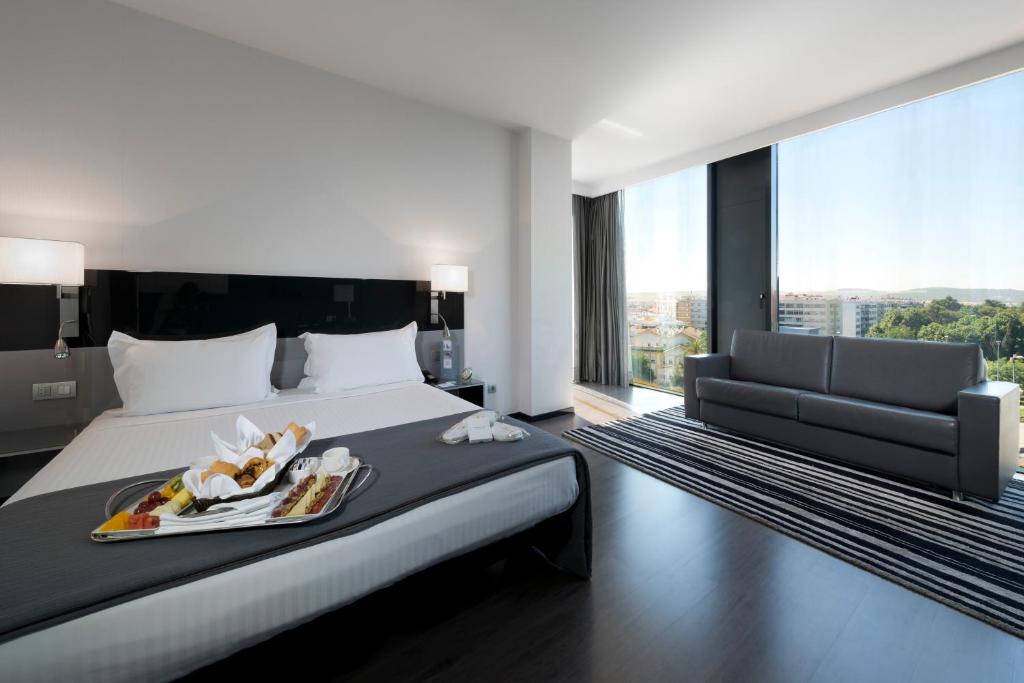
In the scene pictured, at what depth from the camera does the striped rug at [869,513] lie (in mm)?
1739

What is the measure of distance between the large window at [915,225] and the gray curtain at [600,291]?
1.99 metres

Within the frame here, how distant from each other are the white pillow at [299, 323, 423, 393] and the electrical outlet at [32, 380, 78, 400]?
3.86 feet

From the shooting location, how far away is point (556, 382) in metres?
4.42

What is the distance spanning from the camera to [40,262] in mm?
2115

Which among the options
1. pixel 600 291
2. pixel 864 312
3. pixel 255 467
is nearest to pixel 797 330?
pixel 864 312

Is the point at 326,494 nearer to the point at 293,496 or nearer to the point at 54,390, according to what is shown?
the point at 293,496

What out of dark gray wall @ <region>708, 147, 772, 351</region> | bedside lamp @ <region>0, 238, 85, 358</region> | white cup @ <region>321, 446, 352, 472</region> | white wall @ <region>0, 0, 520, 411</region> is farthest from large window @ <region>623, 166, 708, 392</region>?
bedside lamp @ <region>0, 238, 85, 358</region>

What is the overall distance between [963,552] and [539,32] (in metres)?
3.63

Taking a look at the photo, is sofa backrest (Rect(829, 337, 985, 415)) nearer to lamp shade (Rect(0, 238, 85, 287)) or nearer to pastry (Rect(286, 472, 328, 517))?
pastry (Rect(286, 472, 328, 517))

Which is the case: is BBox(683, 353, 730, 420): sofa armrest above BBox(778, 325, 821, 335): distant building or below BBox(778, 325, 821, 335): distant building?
below

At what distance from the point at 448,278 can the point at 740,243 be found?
3206 mm

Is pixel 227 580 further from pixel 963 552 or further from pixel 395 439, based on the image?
pixel 963 552

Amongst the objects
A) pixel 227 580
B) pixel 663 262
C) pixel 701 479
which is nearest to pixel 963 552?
pixel 701 479

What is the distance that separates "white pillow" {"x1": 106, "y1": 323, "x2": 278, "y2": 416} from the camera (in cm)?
225
